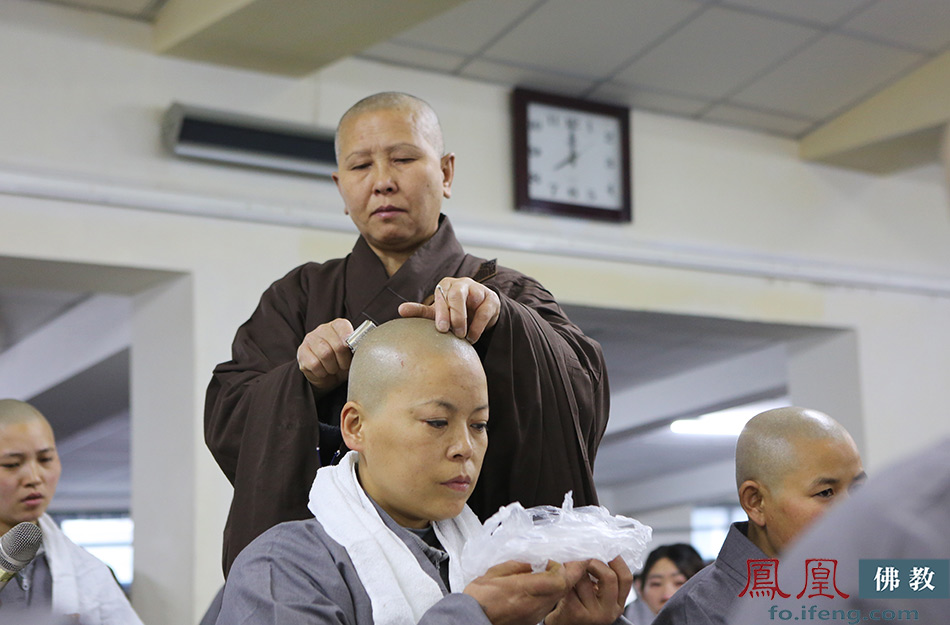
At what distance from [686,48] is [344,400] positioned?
2801 mm

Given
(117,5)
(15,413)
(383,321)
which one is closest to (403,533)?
(383,321)

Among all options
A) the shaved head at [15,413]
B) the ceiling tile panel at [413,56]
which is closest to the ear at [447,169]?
the shaved head at [15,413]

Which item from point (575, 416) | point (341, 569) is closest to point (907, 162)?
point (575, 416)

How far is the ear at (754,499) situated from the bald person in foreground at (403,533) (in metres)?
0.62

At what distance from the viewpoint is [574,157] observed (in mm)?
4363

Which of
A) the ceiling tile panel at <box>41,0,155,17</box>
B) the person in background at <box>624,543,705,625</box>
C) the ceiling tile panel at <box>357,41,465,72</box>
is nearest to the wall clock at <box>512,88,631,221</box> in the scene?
the ceiling tile panel at <box>357,41,465,72</box>

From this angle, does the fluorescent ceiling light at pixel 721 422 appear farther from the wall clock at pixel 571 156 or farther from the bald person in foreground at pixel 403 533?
the bald person in foreground at pixel 403 533

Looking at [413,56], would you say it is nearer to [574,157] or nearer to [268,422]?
[574,157]

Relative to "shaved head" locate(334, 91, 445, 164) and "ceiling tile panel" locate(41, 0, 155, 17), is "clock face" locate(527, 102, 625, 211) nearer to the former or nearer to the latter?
"ceiling tile panel" locate(41, 0, 155, 17)

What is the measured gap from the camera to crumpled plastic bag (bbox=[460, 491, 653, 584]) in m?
1.36

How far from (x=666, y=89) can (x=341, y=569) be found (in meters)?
3.39

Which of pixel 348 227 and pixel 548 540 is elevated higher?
pixel 348 227

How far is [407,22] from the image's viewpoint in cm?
351

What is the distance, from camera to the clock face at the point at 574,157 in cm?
430
